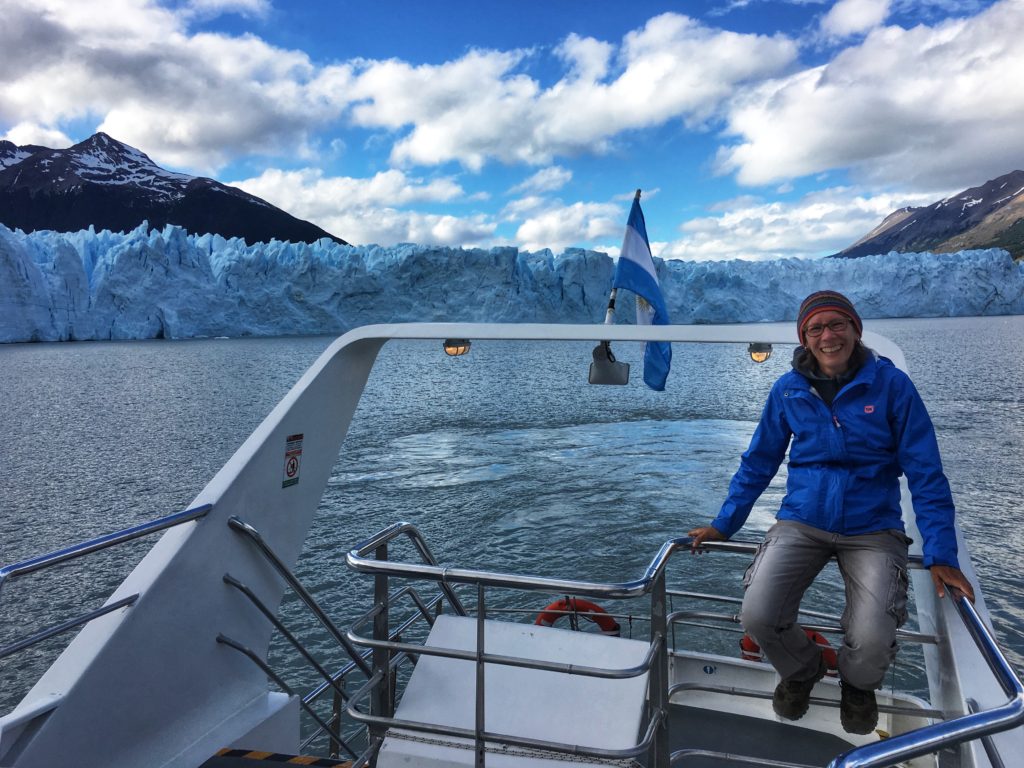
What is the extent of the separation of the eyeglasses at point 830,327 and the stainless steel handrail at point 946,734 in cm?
90

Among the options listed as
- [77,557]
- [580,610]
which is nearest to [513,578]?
[77,557]

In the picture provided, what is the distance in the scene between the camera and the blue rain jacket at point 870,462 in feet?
6.18

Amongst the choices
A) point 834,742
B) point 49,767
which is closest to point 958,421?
point 834,742

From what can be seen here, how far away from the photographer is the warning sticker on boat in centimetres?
325

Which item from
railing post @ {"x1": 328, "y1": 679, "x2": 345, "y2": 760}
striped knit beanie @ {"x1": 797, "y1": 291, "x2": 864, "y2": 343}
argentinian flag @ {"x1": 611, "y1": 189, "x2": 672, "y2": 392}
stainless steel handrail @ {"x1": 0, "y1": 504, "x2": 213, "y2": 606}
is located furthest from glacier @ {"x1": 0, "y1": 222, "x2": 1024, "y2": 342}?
striped knit beanie @ {"x1": 797, "y1": 291, "x2": 864, "y2": 343}

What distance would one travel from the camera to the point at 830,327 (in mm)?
2023

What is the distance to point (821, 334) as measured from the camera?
2029 mm

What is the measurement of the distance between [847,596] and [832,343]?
27.7 inches

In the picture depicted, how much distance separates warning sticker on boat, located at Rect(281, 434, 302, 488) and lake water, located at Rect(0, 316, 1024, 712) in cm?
348

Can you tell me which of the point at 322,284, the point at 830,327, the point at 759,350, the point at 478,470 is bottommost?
the point at 478,470

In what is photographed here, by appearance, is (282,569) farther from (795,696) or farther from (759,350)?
(759,350)

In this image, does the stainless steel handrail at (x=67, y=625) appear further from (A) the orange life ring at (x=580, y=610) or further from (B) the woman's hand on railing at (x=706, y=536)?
(A) the orange life ring at (x=580, y=610)

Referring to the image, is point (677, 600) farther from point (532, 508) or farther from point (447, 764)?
point (447, 764)

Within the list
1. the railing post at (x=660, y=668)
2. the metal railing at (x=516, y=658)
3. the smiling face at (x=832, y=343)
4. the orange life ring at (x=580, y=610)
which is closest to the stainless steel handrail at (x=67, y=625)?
the metal railing at (x=516, y=658)
